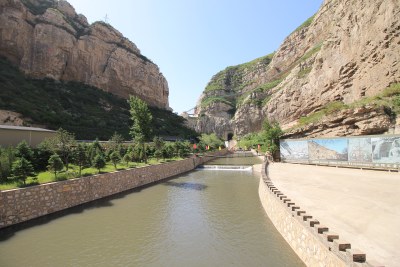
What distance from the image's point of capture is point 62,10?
73.7 metres

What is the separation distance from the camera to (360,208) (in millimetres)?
11648

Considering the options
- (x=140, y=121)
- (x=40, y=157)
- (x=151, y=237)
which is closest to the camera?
(x=151, y=237)

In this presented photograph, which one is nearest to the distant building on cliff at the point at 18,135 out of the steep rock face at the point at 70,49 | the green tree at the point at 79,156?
the green tree at the point at 79,156

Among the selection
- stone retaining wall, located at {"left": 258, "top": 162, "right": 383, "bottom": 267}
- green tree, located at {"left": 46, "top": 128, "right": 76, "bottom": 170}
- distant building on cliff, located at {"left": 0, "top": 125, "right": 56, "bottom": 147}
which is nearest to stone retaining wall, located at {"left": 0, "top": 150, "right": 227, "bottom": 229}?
green tree, located at {"left": 46, "top": 128, "right": 76, "bottom": 170}

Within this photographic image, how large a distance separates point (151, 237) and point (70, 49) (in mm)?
→ 66046

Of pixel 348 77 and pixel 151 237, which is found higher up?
pixel 348 77

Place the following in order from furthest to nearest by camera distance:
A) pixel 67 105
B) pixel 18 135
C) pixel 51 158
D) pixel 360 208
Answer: pixel 67 105
pixel 18 135
pixel 51 158
pixel 360 208

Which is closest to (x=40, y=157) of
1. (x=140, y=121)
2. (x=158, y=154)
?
(x=140, y=121)

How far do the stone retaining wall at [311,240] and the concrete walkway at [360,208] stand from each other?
51 centimetres

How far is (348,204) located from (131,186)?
1780 cm

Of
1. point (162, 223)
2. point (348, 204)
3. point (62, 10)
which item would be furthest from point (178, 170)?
point (62, 10)

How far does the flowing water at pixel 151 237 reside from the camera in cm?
977

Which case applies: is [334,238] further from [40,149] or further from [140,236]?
[40,149]

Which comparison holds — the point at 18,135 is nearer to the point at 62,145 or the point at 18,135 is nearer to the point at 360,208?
the point at 62,145
